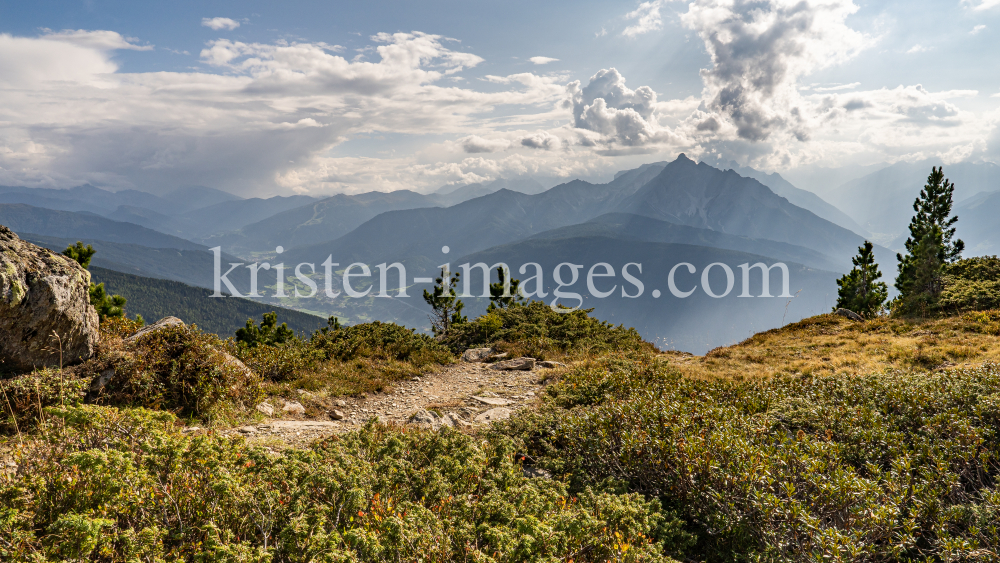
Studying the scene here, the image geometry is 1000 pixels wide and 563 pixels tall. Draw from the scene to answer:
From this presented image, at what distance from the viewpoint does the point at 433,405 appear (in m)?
10.7

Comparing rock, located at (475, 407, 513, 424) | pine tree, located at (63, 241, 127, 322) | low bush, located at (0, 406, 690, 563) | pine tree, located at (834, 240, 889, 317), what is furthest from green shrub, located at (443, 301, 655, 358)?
pine tree, located at (834, 240, 889, 317)

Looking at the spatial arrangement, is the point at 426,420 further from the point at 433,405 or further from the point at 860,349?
the point at 860,349

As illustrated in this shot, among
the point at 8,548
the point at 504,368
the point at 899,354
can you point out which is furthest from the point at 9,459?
the point at 899,354

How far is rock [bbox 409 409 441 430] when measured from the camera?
8.44 m

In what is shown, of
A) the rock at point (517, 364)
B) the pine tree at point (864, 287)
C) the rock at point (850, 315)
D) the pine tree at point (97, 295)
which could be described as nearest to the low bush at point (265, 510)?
the rock at point (517, 364)

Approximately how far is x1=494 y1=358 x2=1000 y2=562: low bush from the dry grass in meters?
4.23

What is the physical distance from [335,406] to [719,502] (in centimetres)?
851

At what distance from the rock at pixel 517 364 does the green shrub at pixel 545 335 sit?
4.02ft

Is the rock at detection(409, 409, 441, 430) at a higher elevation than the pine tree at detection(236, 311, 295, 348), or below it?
higher

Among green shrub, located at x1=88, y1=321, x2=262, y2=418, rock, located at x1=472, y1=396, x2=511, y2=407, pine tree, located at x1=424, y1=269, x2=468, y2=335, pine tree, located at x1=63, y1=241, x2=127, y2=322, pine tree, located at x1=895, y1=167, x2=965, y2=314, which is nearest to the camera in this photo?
green shrub, located at x1=88, y1=321, x2=262, y2=418

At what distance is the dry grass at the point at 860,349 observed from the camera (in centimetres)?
1197

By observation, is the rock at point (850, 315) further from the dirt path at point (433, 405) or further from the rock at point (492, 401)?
the rock at point (492, 401)

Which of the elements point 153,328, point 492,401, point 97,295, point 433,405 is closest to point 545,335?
point 492,401

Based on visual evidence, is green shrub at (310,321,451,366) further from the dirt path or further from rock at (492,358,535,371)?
rock at (492,358,535,371)
